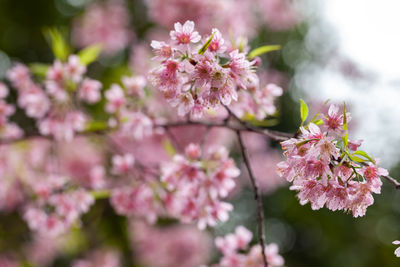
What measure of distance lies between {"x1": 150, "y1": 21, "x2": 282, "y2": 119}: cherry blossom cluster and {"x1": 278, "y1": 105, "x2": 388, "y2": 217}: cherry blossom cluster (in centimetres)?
17

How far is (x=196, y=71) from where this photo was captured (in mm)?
811

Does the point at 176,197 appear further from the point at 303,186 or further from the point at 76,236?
the point at 76,236

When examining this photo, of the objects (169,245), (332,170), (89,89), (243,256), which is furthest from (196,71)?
(169,245)

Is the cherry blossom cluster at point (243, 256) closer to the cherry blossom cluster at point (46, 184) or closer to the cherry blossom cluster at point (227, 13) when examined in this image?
the cherry blossom cluster at point (46, 184)

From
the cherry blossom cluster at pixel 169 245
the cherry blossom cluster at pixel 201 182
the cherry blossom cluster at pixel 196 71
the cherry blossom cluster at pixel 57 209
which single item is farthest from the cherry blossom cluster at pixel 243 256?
the cherry blossom cluster at pixel 169 245

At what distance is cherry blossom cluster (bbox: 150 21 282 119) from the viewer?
809mm

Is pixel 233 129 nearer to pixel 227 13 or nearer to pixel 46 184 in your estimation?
pixel 46 184

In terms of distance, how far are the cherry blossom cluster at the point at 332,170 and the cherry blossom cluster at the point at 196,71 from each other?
0.57 ft

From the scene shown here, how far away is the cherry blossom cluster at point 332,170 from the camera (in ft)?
2.50

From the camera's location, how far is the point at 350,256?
126 inches

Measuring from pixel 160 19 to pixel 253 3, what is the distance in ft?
4.22

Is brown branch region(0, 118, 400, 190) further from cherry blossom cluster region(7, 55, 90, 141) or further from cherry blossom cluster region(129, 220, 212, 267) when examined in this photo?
cherry blossom cluster region(129, 220, 212, 267)

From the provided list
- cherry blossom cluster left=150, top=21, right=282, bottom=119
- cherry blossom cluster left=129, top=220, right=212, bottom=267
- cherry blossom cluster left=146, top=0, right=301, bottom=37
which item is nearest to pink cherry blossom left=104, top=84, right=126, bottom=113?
cherry blossom cluster left=146, top=0, right=301, bottom=37

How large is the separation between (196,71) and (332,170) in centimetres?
33
